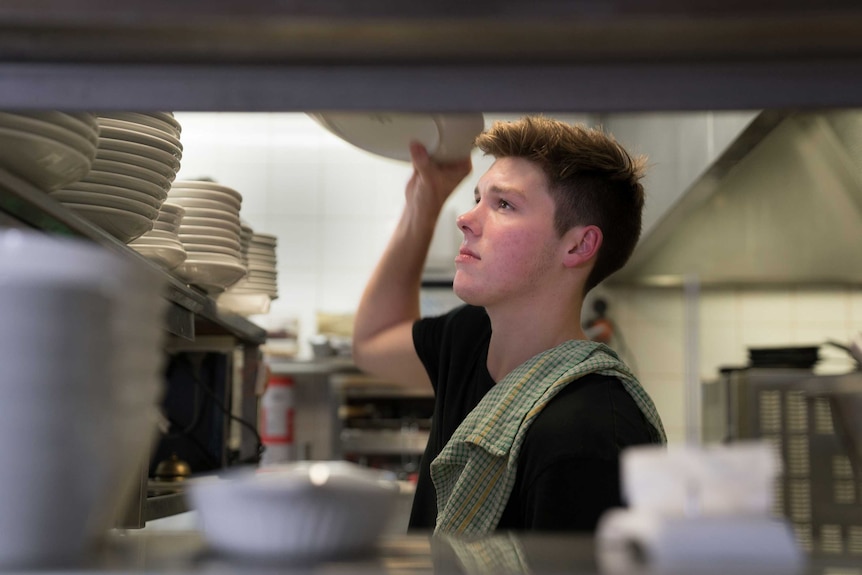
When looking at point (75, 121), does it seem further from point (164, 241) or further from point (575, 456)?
point (575, 456)

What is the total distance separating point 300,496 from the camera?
1.57 ft

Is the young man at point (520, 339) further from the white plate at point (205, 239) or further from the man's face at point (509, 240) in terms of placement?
the white plate at point (205, 239)

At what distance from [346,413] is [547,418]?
110 inches

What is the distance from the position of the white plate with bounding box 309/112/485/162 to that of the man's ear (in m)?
0.26

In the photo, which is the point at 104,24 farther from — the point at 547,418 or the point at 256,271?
the point at 256,271

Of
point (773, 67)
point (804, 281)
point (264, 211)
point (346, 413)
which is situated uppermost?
point (264, 211)

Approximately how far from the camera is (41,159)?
801 millimetres

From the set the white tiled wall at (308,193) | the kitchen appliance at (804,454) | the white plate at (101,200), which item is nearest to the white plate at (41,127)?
the white plate at (101,200)

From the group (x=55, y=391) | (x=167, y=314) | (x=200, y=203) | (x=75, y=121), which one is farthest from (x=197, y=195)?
(x=55, y=391)

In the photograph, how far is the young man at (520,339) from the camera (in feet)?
3.92

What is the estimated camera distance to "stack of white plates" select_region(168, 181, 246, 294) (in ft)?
5.21

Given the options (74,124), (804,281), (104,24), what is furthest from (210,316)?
(804,281)

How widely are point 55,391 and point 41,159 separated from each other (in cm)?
40

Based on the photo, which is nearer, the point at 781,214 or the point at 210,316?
the point at 210,316
